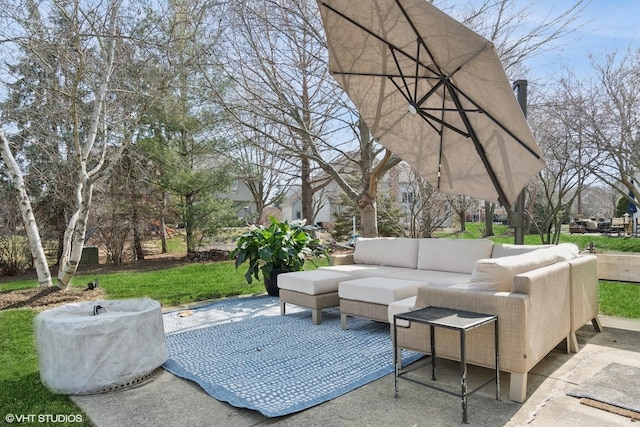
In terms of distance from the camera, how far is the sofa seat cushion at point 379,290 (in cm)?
398

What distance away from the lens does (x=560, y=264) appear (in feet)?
10.8

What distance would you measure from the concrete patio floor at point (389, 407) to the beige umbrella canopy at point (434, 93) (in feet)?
6.38

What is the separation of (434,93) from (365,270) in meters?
2.23

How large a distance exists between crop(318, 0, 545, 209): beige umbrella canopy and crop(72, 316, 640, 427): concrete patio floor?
1.95 meters

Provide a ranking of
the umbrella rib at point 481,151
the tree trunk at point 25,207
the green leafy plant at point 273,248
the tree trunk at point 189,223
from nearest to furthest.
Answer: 1. the umbrella rib at point 481,151
2. the tree trunk at point 25,207
3. the green leafy plant at point 273,248
4. the tree trunk at point 189,223

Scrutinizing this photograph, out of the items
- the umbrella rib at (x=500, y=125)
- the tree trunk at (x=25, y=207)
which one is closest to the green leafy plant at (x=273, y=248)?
the tree trunk at (x=25, y=207)

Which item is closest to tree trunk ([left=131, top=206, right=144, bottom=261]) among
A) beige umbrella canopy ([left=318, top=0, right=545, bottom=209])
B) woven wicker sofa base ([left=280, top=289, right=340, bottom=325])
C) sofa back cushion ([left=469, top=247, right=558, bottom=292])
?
woven wicker sofa base ([left=280, top=289, right=340, bottom=325])

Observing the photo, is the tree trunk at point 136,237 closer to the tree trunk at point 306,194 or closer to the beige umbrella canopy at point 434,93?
the tree trunk at point 306,194

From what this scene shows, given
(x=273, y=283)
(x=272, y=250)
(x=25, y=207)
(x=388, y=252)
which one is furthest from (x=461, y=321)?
(x=25, y=207)

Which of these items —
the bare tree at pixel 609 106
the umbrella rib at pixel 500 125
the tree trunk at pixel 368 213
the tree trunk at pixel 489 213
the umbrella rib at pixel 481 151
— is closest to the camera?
the umbrella rib at pixel 500 125

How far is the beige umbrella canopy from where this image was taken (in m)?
3.37

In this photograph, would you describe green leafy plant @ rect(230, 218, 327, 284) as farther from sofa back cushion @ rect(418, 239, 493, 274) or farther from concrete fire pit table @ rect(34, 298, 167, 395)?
concrete fire pit table @ rect(34, 298, 167, 395)

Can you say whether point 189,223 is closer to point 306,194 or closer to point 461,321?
point 306,194

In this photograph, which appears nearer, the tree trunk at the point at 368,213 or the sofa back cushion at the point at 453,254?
the sofa back cushion at the point at 453,254
